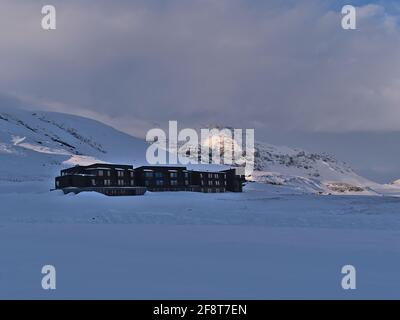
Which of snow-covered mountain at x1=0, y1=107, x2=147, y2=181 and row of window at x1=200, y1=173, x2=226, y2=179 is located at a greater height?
snow-covered mountain at x1=0, y1=107, x2=147, y2=181

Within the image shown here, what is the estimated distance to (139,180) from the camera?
273ft

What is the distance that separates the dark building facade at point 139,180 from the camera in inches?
2827

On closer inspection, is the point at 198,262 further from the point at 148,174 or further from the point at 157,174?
the point at 157,174

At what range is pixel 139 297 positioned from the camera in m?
11.1

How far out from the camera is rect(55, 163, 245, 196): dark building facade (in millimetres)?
71812

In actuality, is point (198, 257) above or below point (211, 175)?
below

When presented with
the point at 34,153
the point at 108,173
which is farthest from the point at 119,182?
the point at 34,153

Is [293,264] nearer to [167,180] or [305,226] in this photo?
[305,226]

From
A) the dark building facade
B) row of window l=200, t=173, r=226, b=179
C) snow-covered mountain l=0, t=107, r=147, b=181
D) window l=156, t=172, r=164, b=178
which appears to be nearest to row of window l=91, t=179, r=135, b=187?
the dark building facade

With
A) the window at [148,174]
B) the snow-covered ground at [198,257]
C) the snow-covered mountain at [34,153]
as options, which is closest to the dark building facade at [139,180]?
the window at [148,174]

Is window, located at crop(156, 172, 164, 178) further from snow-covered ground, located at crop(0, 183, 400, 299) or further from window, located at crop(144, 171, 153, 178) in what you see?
snow-covered ground, located at crop(0, 183, 400, 299)
